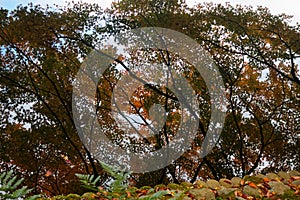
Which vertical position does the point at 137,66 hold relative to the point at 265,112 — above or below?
above

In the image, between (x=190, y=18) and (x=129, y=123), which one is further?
(x=129, y=123)

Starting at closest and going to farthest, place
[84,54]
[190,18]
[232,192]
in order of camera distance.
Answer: [232,192] < [190,18] < [84,54]

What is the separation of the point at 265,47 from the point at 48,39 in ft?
13.5

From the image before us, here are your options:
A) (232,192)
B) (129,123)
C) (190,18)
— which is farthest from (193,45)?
(232,192)

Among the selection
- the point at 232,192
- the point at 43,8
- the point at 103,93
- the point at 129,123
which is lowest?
the point at 232,192

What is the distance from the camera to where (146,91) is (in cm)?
861

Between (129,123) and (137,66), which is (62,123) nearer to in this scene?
(129,123)

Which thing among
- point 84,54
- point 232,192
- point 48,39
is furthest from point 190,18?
point 232,192

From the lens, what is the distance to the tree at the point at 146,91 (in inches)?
323

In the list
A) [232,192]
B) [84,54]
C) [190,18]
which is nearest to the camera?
[232,192]

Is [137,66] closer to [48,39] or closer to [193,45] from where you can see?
[193,45]

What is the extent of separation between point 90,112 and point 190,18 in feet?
8.72

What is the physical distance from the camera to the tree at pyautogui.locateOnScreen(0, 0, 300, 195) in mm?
8203

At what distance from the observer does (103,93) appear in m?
8.71
